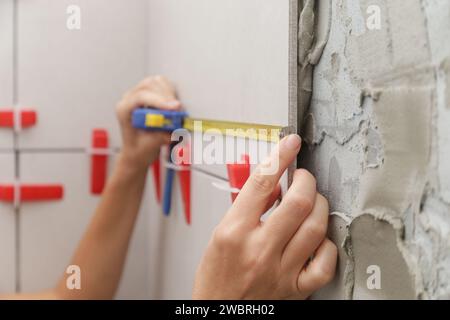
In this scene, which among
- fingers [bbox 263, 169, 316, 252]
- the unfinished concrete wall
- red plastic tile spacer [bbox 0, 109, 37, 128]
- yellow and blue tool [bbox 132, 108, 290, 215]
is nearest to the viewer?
the unfinished concrete wall

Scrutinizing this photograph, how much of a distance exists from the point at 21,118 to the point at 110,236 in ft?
1.00

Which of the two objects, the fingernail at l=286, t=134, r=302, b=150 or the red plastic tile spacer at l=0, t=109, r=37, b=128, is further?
the red plastic tile spacer at l=0, t=109, r=37, b=128

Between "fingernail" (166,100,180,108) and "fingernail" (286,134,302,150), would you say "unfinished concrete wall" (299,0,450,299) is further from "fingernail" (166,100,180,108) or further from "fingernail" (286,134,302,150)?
"fingernail" (166,100,180,108)

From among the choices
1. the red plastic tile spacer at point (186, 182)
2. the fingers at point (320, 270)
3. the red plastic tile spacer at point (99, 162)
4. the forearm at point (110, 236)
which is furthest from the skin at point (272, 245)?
the red plastic tile spacer at point (99, 162)

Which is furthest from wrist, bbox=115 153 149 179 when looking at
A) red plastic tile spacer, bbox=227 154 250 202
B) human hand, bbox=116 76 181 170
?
red plastic tile spacer, bbox=227 154 250 202

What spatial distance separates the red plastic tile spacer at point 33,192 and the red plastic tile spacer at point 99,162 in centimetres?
7

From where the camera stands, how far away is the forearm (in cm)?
101

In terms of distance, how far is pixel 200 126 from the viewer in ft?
2.81

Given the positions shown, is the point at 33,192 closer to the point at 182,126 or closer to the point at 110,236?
the point at 110,236

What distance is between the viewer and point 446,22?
0.40 meters

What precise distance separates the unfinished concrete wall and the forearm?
514 millimetres

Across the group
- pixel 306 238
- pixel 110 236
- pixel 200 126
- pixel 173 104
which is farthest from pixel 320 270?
pixel 110 236
